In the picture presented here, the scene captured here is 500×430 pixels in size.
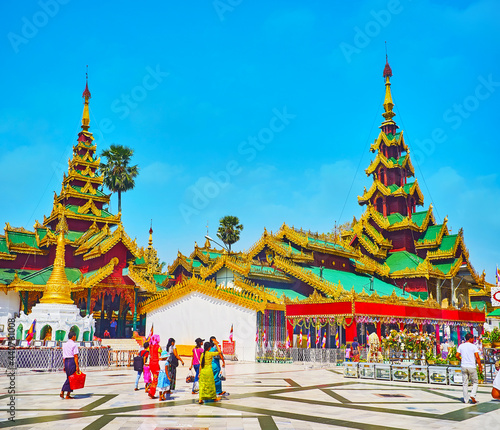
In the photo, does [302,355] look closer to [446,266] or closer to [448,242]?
[446,266]

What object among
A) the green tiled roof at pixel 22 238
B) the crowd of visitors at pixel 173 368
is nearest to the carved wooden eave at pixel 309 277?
the crowd of visitors at pixel 173 368

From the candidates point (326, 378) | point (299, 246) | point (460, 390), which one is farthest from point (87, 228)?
point (460, 390)

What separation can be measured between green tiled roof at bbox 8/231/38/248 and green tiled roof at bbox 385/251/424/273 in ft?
103

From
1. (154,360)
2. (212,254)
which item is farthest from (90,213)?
(154,360)

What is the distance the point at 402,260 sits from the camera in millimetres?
45188

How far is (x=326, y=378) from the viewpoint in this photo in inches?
824

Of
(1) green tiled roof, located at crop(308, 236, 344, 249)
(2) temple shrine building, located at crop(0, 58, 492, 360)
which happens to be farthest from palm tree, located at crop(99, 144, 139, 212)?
(1) green tiled roof, located at crop(308, 236, 344, 249)

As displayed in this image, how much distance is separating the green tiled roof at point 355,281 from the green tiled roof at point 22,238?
25.4 m

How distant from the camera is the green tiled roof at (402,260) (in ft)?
144

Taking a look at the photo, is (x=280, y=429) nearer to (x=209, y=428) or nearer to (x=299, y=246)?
(x=209, y=428)

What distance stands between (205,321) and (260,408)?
21.1 m

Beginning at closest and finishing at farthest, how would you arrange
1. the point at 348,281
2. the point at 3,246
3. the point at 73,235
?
the point at 348,281 → the point at 3,246 → the point at 73,235

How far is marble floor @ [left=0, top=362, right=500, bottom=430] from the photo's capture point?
10.4 m

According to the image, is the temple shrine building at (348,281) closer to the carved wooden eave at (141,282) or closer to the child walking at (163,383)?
the carved wooden eave at (141,282)
